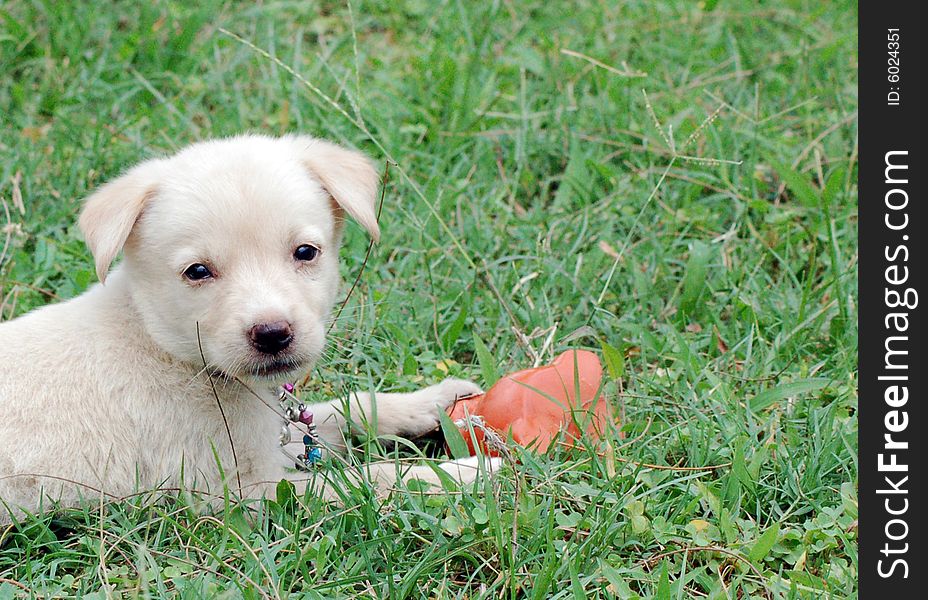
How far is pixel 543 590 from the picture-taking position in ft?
10.5

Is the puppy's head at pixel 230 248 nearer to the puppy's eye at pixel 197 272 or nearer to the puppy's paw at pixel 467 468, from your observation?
the puppy's eye at pixel 197 272

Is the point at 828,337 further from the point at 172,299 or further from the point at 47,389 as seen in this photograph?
the point at 47,389

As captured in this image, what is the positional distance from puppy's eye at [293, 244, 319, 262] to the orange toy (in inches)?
35.1

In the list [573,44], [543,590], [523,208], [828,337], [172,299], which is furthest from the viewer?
[573,44]

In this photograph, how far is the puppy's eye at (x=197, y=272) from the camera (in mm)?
3428

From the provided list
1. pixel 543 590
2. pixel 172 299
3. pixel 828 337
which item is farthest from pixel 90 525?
pixel 828 337

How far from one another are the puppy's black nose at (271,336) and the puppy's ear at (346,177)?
46cm

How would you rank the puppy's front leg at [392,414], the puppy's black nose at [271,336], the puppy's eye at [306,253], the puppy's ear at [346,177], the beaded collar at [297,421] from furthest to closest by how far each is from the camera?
the puppy's front leg at [392,414] → the beaded collar at [297,421] → the puppy's ear at [346,177] → the puppy's eye at [306,253] → the puppy's black nose at [271,336]

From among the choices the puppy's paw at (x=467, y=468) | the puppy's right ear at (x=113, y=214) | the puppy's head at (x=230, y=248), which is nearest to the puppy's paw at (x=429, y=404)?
the puppy's paw at (x=467, y=468)

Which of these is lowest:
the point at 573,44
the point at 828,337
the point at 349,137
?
the point at 828,337

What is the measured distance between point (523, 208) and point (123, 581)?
10.0 feet

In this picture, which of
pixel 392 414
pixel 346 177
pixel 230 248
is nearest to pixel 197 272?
pixel 230 248

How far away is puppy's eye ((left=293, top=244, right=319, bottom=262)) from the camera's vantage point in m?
3.53

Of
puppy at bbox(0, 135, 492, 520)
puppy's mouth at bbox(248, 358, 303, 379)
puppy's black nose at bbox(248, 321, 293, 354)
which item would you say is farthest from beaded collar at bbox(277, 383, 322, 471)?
puppy's black nose at bbox(248, 321, 293, 354)
